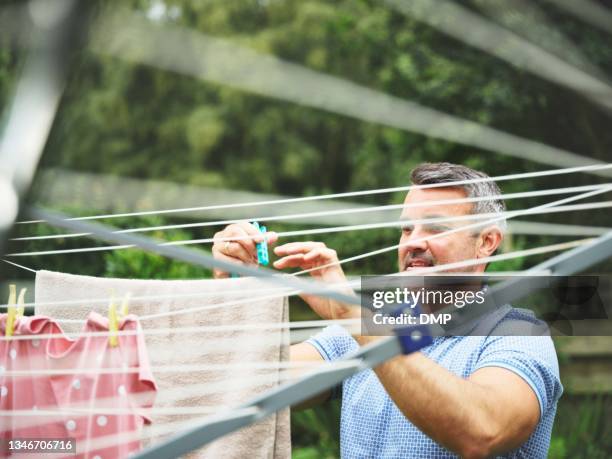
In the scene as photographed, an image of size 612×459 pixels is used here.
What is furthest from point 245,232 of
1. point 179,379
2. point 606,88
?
point 606,88

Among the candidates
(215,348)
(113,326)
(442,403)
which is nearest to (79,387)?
(113,326)

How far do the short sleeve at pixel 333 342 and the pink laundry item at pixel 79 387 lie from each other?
0.49 metres

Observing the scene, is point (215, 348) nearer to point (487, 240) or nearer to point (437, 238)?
point (437, 238)

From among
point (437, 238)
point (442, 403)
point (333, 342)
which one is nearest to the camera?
point (442, 403)

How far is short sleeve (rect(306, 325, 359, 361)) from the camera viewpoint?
69.4 inches

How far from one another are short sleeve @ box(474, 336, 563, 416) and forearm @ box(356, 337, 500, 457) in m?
0.13

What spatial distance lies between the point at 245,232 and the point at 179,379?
11.6 inches

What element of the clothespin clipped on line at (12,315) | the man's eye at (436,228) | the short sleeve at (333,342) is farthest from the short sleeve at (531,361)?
the clothespin clipped on line at (12,315)

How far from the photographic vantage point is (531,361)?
1.39m

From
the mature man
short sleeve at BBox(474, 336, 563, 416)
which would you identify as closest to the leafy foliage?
the mature man

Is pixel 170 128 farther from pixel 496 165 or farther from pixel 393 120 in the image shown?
pixel 496 165

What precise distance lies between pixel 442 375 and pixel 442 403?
0.14ft

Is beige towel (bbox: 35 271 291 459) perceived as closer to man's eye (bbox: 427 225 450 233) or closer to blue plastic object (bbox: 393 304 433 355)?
man's eye (bbox: 427 225 450 233)

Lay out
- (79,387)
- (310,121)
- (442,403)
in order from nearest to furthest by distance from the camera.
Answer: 1. (442,403)
2. (79,387)
3. (310,121)
